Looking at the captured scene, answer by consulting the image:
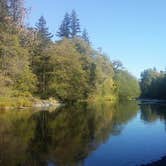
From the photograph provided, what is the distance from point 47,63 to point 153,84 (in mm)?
77472

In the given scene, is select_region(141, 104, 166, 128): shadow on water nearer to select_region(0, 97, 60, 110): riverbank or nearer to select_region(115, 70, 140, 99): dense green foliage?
select_region(0, 97, 60, 110): riverbank

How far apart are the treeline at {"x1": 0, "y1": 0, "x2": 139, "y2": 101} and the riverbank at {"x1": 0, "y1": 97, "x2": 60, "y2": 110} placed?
1.14 meters

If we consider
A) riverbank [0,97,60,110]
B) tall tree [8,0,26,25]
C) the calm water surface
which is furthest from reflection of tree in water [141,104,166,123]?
tall tree [8,0,26,25]

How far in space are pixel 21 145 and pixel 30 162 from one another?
212 inches

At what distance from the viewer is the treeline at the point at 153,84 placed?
134250 mm

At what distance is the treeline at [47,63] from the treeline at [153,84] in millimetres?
22131

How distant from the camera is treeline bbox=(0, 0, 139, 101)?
147 feet

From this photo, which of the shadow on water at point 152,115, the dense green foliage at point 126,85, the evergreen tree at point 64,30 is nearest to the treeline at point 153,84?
the dense green foliage at point 126,85

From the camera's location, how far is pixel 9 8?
42312mm

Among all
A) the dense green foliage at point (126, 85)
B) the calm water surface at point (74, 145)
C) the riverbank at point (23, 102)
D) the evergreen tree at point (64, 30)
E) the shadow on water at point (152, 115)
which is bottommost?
the calm water surface at point (74, 145)

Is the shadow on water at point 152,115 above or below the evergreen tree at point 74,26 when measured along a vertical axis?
below

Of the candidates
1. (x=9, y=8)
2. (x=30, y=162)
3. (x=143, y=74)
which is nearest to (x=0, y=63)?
(x=9, y=8)

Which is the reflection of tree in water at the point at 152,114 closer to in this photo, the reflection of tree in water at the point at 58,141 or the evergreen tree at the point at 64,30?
the reflection of tree in water at the point at 58,141

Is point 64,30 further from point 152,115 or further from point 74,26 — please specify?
point 152,115
